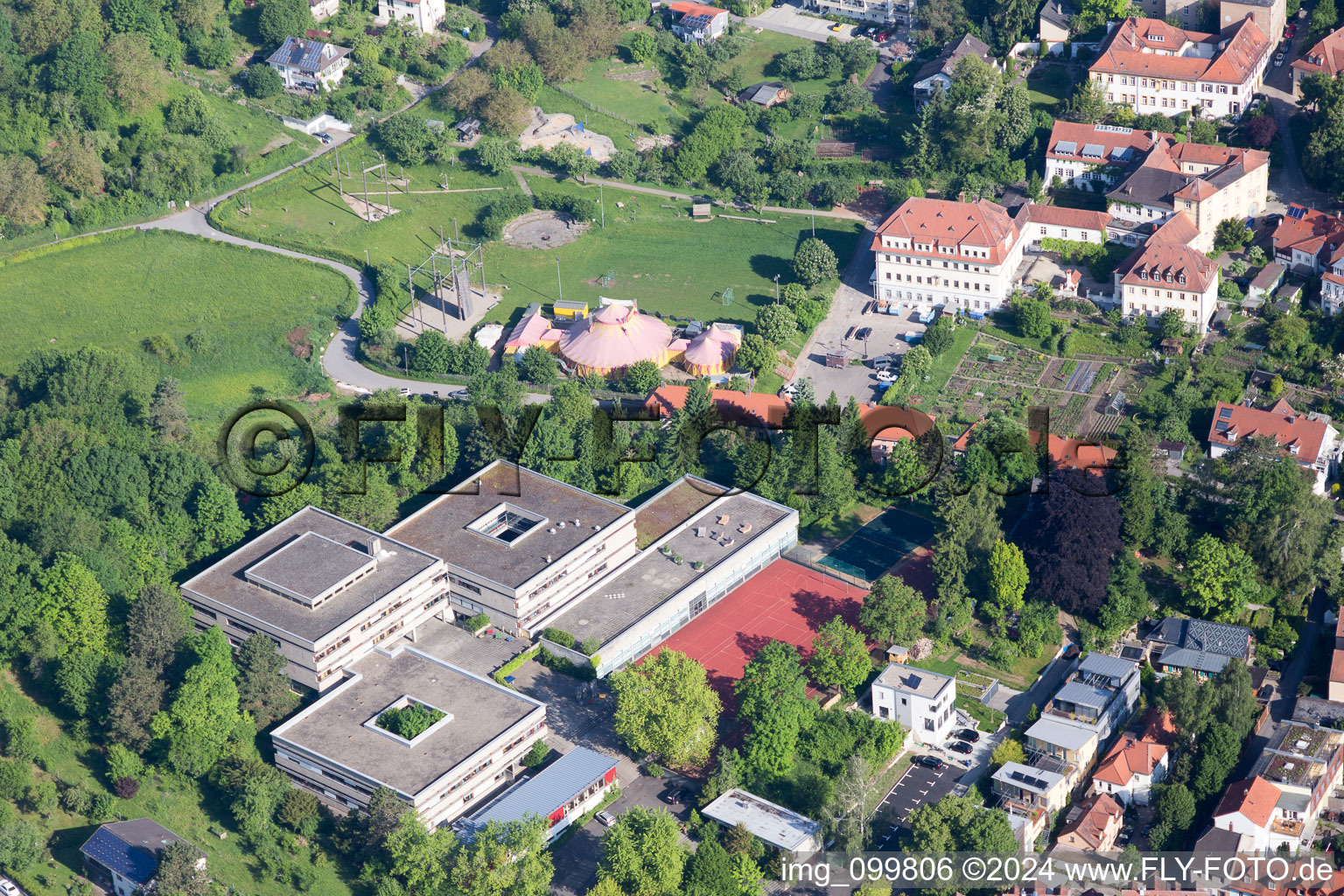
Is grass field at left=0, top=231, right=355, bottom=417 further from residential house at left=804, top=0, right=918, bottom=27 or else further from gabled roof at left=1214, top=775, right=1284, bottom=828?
gabled roof at left=1214, top=775, right=1284, bottom=828

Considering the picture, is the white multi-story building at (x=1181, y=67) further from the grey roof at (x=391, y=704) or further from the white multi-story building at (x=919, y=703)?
the grey roof at (x=391, y=704)

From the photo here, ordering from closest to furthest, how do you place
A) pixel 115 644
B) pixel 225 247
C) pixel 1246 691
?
pixel 1246 691 < pixel 115 644 < pixel 225 247

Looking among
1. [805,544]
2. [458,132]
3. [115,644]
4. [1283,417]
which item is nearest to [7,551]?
[115,644]

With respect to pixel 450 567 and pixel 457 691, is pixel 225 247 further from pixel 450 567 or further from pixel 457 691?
pixel 457 691

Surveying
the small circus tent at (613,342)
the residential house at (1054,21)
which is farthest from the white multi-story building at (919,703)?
the residential house at (1054,21)

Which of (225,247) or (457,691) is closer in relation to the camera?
(457,691)

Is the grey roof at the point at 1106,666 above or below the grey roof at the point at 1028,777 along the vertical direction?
above

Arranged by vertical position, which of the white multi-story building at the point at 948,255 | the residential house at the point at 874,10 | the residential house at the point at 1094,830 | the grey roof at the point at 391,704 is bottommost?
the residential house at the point at 1094,830

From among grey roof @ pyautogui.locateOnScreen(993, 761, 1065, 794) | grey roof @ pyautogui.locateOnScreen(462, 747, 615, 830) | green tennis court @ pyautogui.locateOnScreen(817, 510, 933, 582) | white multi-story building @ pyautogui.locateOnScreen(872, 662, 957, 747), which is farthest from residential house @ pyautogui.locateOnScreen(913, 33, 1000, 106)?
grey roof @ pyautogui.locateOnScreen(462, 747, 615, 830)
